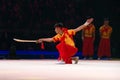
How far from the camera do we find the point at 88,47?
12.8 meters

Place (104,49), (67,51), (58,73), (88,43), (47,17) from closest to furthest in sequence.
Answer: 1. (58,73)
2. (67,51)
3. (88,43)
4. (104,49)
5. (47,17)

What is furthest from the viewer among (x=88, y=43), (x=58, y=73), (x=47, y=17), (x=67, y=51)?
(x=47, y=17)

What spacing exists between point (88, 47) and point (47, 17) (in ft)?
8.63

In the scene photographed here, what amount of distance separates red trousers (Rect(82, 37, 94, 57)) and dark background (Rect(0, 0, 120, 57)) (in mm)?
1145

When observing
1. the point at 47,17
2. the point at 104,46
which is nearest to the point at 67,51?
the point at 104,46

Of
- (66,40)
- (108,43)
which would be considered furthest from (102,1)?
(66,40)

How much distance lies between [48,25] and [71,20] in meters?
0.88

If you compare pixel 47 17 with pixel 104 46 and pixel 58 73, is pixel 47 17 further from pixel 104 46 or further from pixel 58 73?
pixel 58 73

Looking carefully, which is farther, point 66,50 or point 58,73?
point 66,50

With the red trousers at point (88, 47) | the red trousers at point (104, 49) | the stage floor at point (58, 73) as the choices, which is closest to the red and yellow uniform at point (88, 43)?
the red trousers at point (88, 47)

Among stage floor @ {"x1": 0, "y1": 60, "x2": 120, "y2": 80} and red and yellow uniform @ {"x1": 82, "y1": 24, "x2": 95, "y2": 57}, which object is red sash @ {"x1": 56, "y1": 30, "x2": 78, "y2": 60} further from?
red and yellow uniform @ {"x1": 82, "y1": 24, "x2": 95, "y2": 57}

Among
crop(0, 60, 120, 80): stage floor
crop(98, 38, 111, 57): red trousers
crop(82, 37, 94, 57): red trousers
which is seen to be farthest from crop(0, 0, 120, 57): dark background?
crop(0, 60, 120, 80): stage floor

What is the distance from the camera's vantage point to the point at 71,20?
14.5 metres

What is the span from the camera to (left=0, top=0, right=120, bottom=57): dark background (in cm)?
1380
